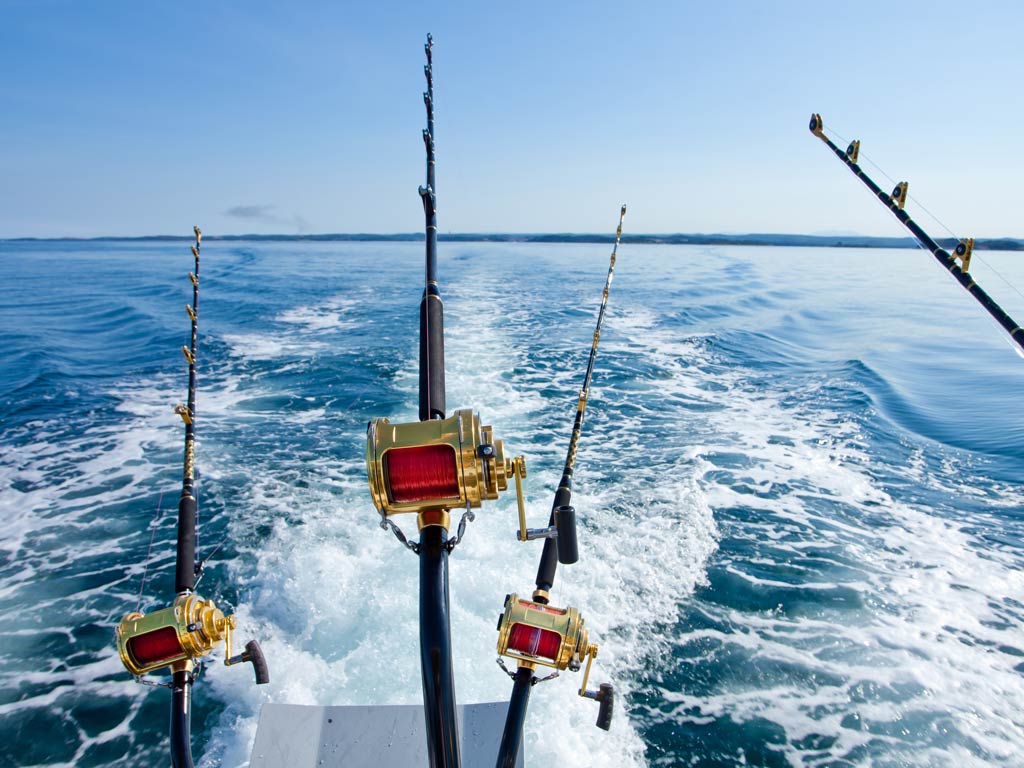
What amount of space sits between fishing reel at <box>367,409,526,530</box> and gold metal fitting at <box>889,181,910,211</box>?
2.69m

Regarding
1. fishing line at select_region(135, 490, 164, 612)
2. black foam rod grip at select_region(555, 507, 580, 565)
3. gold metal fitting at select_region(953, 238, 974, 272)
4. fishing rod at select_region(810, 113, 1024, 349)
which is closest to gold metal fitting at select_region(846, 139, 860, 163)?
fishing rod at select_region(810, 113, 1024, 349)

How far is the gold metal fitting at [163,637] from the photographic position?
2182 millimetres

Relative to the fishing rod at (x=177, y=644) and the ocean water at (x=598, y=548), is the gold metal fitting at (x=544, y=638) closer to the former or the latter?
the fishing rod at (x=177, y=644)

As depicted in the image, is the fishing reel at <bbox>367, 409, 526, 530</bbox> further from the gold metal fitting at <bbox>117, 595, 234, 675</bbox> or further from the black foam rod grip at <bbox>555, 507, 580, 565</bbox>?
the gold metal fitting at <bbox>117, 595, 234, 675</bbox>

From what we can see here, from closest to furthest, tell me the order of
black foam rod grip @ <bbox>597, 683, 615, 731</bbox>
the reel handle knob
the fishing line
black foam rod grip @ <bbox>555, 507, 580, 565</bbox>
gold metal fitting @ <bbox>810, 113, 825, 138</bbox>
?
black foam rod grip @ <bbox>555, 507, 580, 565</bbox> → black foam rod grip @ <bbox>597, 683, 615, 731</bbox> → the reel handle knob → gold metal fitting @ <bbox>810, 113, 825, 138</bbox> → the fishing line

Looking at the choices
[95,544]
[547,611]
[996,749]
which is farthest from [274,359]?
[996,749]

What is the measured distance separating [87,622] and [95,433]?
15.4 ft

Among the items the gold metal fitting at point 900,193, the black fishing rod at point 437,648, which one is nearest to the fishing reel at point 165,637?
the black fishing rod at point 437,648

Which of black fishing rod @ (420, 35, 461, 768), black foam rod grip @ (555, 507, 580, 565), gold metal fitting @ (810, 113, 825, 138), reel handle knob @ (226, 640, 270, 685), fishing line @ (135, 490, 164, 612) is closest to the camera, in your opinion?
black fishing rod @ (420, 35, 461, 768)

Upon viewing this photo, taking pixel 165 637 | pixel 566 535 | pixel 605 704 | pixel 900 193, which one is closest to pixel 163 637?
pixel 165 637

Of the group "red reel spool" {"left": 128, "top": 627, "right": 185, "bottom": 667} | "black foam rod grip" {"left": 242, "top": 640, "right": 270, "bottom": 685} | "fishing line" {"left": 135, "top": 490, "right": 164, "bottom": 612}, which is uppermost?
"red reel spool" {"left": 128, "top": 627, "right": 185, "bottom": 667}

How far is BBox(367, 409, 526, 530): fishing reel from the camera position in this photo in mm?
1607

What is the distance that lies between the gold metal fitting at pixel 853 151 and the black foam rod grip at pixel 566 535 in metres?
2.91

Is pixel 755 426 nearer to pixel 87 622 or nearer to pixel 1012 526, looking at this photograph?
pixel 1012 526
